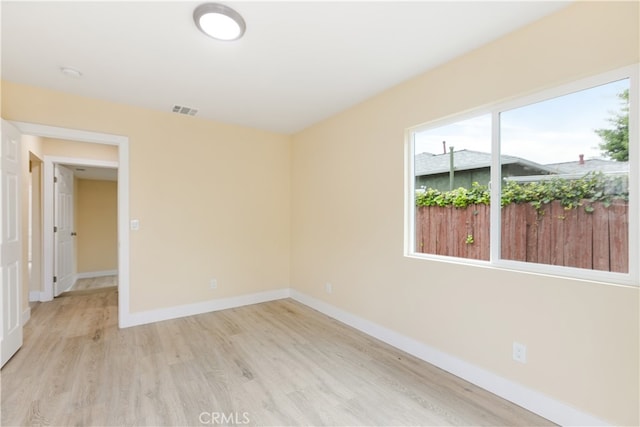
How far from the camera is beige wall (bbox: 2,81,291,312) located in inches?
126

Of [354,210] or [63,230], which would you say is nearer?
[354,210]

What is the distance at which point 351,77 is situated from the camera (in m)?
2.64

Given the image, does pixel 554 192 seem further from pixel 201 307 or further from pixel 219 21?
pixel 201 307

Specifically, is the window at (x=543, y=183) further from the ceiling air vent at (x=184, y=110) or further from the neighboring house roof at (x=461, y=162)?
the ceiling air vent at (x=184, y=110)

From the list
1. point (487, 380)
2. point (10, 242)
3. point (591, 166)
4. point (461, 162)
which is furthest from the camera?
point (10, 242)

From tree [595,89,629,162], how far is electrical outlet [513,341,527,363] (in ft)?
4.20

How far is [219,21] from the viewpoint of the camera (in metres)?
1.85

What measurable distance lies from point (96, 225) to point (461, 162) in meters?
7.25

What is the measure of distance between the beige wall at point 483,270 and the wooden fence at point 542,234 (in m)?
0.17

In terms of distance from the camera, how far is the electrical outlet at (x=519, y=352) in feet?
6.26

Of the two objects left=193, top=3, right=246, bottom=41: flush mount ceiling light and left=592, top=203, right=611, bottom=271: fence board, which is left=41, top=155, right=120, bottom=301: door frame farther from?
left=592, top=203, right=611, bottom=271: fence board

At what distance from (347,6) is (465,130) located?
1377 millimetres

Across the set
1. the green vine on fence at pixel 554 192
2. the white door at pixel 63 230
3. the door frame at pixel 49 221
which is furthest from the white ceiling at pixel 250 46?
the white door at pixel 63 230

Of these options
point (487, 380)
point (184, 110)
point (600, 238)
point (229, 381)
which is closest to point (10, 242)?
point (184, 110)
